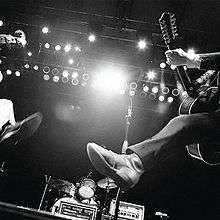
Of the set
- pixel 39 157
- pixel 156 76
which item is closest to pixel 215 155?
pixel 156 76

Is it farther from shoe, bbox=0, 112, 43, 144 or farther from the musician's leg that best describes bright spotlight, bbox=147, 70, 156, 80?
the musician's leg

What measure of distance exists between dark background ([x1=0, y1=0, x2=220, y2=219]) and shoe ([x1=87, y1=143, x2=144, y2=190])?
3663 mm

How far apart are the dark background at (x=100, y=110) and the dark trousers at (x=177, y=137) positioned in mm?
3611

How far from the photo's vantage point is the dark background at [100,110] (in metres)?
5.46

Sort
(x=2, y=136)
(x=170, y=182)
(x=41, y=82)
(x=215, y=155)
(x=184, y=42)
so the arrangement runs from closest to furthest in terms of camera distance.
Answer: (x=215, y=155) < (x=2, y=136) < (x=184, y=42) < (x=41, y=82) < (x=170, y=182)

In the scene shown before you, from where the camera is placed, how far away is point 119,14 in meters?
5.48

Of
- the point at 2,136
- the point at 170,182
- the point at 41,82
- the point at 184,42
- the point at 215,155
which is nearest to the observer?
the point at 215,155

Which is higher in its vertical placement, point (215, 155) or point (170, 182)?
point (170, 182)

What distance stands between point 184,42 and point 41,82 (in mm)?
2790

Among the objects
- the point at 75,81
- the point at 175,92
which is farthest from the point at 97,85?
the point at 175,92

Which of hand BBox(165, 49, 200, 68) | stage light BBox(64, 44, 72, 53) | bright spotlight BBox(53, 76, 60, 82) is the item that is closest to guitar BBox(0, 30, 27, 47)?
stage light BBox(64, 44, 72, 53)

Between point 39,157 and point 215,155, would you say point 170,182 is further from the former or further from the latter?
point 215,155

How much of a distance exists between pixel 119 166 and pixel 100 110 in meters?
4.43

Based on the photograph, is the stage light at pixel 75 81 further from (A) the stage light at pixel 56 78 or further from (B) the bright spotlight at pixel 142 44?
(B) the bright spotlight at pixel 142 44
